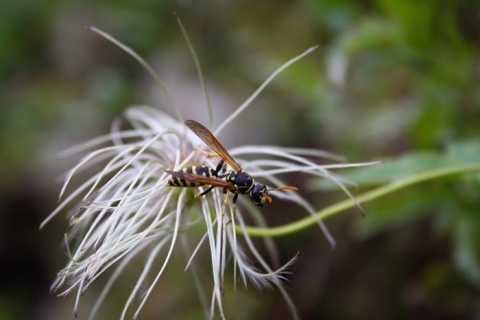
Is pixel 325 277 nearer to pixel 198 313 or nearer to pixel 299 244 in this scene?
pixel 299 244

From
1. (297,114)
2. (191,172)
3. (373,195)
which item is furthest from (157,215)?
(297,114)

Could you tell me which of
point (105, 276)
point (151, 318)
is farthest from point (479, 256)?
point (105, 276)

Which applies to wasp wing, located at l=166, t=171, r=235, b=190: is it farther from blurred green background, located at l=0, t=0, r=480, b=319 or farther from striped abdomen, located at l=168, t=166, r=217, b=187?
blurred green background, located at l=0, t=0, r=480, b=319

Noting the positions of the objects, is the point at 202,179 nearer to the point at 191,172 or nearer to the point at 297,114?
the point at 191,172

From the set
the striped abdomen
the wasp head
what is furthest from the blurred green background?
the striped abdomen

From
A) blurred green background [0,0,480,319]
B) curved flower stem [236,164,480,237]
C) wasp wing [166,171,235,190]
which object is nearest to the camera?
wasp wing [166,171,235,190]

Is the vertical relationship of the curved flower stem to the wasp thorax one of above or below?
below
